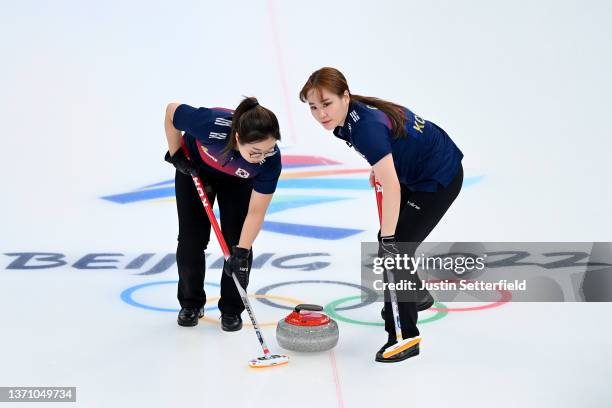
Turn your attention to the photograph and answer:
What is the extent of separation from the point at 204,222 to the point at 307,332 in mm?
716

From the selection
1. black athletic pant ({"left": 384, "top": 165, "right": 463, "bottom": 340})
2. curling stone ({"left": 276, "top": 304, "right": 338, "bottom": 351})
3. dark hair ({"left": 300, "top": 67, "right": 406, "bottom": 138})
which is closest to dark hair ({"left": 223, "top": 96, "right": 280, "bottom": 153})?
dark hair ({"left": 300, "top": 67, "right": 406, "bottom": 138})

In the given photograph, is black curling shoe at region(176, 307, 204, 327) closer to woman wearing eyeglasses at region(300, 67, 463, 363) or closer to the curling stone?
the curling stone

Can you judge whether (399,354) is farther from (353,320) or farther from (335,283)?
(335,283)

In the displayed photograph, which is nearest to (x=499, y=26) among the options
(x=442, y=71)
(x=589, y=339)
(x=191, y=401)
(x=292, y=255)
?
(x=442, y=71)

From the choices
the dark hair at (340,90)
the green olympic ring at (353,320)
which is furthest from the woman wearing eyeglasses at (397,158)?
the green olympic ring at (353,320)

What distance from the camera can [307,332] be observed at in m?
2.90

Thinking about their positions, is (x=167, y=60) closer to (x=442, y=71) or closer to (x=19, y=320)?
(x=442, y=71)

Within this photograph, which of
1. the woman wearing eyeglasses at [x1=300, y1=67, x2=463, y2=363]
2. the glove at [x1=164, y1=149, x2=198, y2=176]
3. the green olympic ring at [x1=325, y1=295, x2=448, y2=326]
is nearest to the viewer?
the woman wearing eyeglasses at [x1=300, y1=67, x2=463, y2=363]

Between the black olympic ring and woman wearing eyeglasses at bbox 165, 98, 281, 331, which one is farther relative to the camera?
the black olympic ring

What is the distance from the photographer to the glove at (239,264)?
2.99 metres

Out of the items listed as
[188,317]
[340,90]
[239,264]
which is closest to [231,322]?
[188,317]

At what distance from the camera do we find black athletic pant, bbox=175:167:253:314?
10.5 ft

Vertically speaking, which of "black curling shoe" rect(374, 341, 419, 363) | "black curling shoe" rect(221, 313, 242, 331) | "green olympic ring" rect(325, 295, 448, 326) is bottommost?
"green olympic ring" rect(325, 295, 448, 326)

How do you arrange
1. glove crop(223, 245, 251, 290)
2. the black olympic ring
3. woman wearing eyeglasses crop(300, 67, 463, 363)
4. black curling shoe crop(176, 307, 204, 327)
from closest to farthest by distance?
Answer: woman wearing eyeglasses crop(300, 67, 463, 363) → glove crop(223, 245, 251, 290) → black curling shoe crop(176, 307, 204, 327) → the black olympic ring
